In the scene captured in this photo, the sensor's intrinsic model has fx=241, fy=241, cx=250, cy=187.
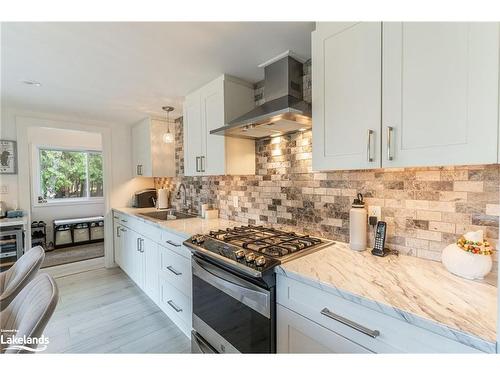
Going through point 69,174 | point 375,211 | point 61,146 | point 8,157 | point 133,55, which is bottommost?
point 375,211

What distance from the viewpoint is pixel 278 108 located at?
146 cm

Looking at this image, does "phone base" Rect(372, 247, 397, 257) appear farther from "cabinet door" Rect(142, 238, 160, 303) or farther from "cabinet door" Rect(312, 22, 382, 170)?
"cabinet door" Rect(142, 238, 160, 303)

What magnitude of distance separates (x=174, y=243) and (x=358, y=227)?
1483 millimetres

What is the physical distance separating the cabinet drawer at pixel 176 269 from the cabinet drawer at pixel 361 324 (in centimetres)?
102

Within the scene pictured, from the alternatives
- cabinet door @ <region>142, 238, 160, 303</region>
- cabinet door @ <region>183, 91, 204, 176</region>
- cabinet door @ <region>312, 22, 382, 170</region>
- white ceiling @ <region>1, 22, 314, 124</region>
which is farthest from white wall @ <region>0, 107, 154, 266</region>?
cabinet door @ <region>312, 22, 382, 170</region>

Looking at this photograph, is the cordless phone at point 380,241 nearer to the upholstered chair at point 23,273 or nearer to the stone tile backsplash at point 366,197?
the stone tile backsplash at point 366,197

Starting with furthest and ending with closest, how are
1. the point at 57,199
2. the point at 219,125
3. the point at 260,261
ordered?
1. the point at 57,199
2. the point at 219,125
3. the point at 260,261

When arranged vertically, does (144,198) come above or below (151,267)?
above

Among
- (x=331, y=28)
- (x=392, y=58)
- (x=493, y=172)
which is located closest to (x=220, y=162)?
(x=331, y=28)

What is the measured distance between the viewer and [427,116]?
98cm

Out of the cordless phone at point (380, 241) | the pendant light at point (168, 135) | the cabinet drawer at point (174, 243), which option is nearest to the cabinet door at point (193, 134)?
the pendant light at point (168, 135)

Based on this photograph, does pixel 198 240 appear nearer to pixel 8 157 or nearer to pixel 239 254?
pixel 239 254

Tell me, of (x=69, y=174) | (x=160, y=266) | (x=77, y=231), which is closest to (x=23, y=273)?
(x=160, y=266)

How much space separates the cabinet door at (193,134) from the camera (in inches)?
92.7
